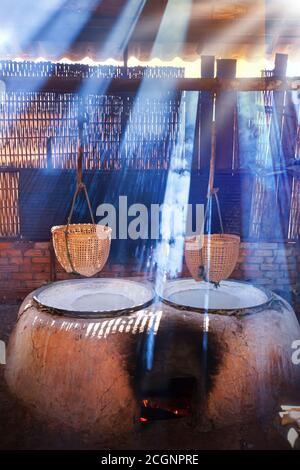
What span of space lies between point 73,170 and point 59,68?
4.51ft

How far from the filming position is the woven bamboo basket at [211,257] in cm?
278

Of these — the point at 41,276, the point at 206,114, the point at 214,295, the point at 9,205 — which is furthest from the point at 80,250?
the point at 206,114

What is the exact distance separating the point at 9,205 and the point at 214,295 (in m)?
3.59

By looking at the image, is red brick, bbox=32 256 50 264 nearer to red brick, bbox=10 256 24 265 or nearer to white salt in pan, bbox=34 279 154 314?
red brick, bbox=10 256 24 265

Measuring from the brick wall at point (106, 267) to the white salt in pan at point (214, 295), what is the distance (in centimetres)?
203

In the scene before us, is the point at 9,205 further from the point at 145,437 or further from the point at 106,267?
the point at 145,437

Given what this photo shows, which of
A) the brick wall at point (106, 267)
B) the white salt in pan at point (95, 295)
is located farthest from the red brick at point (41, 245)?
the white salt in pan at point (95, 295)

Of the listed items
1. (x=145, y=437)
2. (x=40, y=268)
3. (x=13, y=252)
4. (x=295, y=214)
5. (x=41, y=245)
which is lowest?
(x=145, y=437)

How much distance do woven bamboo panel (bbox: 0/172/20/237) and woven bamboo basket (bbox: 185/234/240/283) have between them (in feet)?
11.6

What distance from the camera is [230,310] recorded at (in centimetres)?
289

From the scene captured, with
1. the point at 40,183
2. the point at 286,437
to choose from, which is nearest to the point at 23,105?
the point at 40,183

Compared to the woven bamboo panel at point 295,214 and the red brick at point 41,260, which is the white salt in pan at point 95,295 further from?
the woven bamboo panel at point 295,214

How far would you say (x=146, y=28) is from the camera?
16.1ft

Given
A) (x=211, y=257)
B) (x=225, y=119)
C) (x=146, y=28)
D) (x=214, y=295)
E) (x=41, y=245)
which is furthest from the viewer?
(x=41, y=245)
